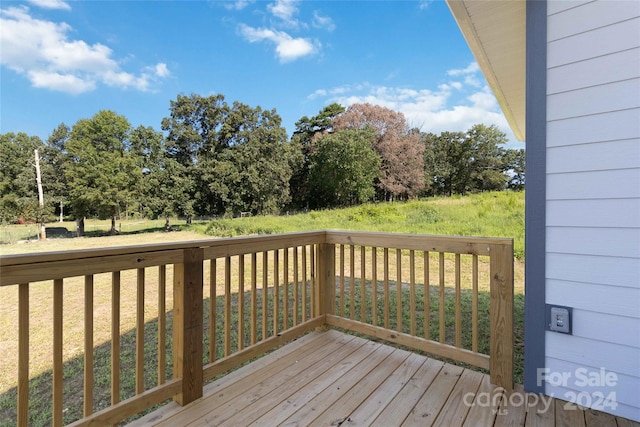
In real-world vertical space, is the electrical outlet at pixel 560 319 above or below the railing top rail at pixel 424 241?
below

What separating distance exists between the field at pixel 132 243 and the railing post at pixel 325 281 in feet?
4.15

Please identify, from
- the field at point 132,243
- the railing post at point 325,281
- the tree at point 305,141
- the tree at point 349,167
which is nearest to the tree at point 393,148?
the tree at point 349,167

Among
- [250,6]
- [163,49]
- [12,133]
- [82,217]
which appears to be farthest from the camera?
[163,49]

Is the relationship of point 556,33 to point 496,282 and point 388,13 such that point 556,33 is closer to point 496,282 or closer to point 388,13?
point 496,282

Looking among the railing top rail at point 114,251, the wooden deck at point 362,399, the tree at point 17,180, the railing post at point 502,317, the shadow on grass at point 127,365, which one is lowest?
the shadow on grass at point 127,365

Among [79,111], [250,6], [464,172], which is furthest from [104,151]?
[464,172]

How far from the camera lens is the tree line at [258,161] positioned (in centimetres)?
1320

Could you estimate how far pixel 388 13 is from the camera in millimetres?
10023

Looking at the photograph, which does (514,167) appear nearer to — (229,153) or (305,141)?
(305,141)

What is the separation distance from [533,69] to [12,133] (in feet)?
40.4

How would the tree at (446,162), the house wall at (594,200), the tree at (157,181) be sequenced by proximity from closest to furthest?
the house wall at (594,200) < the tree at (157,181) < the tree at (446,162)

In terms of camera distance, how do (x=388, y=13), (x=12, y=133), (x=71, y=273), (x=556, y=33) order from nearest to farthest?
(x=71, y=273) → (x=556, y=33) → (x=12, y=133) → (x=388, y=13)

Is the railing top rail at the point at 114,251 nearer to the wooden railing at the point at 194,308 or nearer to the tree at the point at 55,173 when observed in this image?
the wooden railing at the point at 194,308

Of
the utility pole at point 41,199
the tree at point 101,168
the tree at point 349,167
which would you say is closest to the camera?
the utility pole at point 41,199
